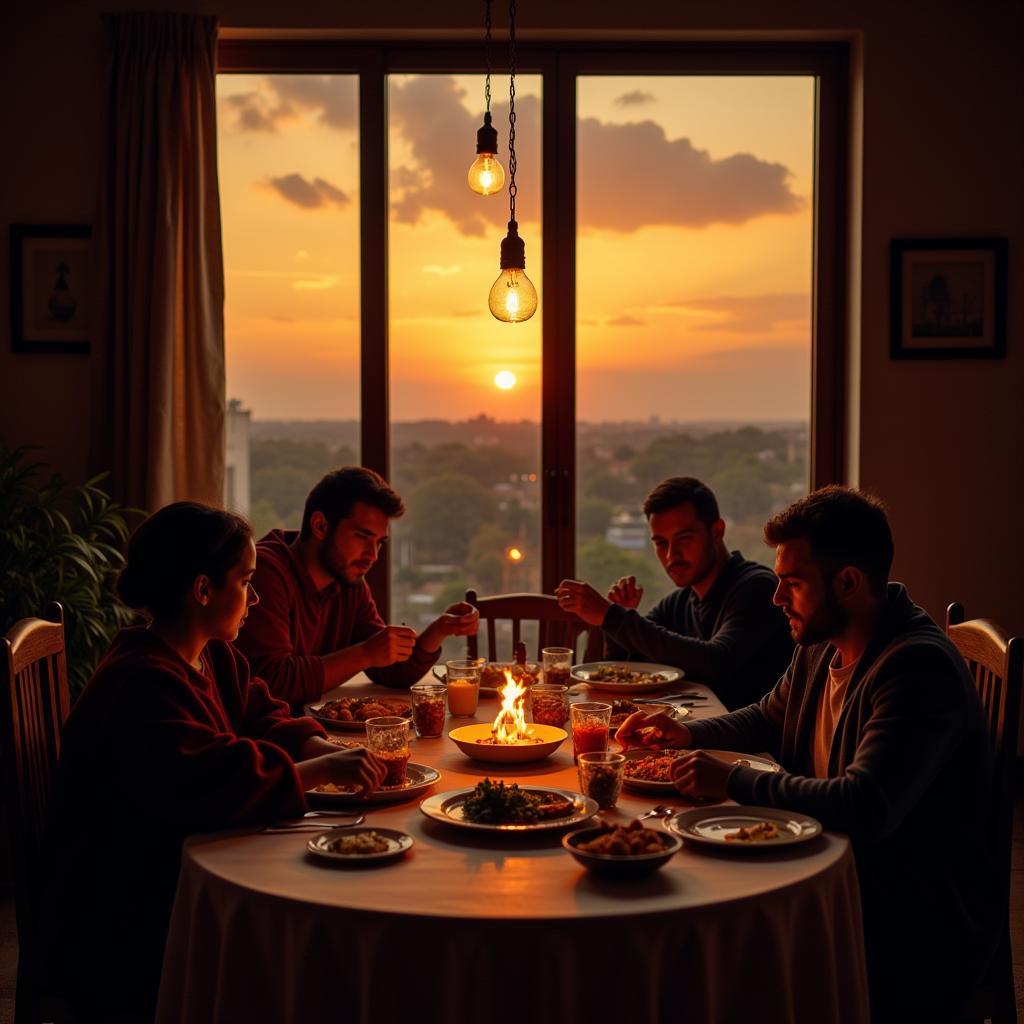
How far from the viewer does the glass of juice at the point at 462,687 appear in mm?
2732

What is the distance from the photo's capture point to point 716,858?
5.87ft

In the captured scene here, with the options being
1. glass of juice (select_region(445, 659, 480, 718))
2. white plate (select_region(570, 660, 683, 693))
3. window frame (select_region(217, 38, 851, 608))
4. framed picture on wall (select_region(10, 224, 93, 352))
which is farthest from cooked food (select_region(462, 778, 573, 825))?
framed picture on wall (select_region(10, 224, 93, 352))

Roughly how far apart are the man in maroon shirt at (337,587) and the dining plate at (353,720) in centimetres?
15

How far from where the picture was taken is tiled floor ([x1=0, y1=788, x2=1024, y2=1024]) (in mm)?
3002

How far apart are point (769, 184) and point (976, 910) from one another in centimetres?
344

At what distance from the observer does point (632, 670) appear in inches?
127

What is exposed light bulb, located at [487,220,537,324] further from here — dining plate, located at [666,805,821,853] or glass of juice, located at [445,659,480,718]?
dining plate, located at [666,805,821,853]

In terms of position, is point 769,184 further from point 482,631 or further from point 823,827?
point 823,827

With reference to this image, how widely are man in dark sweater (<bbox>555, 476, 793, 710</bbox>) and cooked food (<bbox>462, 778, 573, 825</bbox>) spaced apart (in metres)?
1.36

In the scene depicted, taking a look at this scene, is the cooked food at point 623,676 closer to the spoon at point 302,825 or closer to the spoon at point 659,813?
the spoon at point 659,813

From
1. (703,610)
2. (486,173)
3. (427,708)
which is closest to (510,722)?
(427,708)

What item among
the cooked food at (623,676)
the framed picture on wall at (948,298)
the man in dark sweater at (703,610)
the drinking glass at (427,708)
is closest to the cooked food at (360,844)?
the drinking glass at (427,708)

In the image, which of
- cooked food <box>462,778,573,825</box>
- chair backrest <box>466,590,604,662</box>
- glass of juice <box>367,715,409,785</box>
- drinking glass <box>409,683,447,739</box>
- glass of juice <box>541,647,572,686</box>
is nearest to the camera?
cooked food <box>462,778,573,825</box>

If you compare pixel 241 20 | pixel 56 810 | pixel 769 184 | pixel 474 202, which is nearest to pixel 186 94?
pixel 241 20
